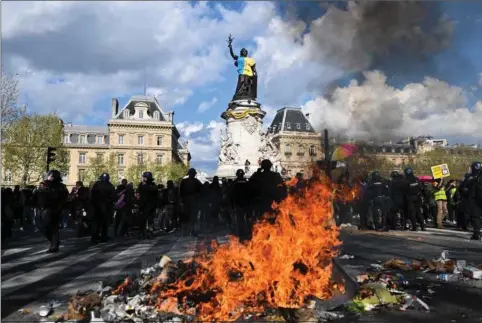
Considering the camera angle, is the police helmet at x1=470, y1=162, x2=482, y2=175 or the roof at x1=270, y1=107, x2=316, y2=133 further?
the police helmet at x1=470, y1=162, x2=482, y2=175

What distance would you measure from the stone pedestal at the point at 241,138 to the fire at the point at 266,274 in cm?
1447

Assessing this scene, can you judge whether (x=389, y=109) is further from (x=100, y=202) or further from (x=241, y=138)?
(x=241, y=138)

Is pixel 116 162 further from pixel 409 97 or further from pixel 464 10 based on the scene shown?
pixel 464 10

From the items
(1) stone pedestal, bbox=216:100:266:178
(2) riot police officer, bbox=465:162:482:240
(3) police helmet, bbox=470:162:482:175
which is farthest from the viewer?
(1) stone pedestal, bbox=216:100:266:178

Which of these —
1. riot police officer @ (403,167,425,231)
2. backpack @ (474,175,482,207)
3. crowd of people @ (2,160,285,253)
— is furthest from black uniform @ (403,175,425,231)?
crowd of people @ (2,160,285,253)

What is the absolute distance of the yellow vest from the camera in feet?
49.3

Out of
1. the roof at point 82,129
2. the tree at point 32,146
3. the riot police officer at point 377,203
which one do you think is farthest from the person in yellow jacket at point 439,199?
the tree at point 32,146

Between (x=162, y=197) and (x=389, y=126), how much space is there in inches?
329

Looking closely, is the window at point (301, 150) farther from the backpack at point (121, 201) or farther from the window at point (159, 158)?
the backpack at point (121, 201)

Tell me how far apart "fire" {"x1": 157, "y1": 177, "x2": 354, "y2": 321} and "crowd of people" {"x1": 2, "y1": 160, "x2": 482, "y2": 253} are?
64.7 inches

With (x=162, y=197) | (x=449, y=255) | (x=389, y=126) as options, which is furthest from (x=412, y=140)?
(x=162, y=197)

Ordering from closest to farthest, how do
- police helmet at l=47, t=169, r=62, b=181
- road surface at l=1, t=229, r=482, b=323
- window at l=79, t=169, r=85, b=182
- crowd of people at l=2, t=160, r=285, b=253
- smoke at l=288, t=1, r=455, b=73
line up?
road surface at l=1, t=229, r=482, b=323, smoke at l=288, t=1, r=455, b=73, crowd of people at l=2, t=160, r=285, b=253, police helmet at l=47, t=169, r=62, b=181, window at l=79, t=169, r=85, b=182

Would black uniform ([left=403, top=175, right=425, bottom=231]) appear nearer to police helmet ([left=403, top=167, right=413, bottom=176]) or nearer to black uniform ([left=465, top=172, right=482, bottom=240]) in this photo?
police helmet ([left=403, top=167, right=413, bottom=176])

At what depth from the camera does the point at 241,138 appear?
21516mm
